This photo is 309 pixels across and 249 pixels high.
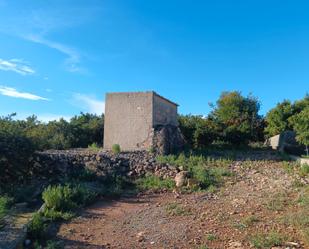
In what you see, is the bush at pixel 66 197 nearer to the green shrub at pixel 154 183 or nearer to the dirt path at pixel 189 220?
the dirt path at pixel 189 220

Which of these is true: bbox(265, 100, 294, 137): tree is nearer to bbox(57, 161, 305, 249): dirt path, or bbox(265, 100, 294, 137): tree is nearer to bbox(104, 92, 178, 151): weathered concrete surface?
bbox(104, 92, 178, 151): weathered concrete surface

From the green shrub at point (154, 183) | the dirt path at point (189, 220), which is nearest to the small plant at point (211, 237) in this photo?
the dirt path at point (189, 220)

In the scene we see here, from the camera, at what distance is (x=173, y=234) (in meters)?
5.81

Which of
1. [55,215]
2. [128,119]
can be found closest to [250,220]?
[55,215]

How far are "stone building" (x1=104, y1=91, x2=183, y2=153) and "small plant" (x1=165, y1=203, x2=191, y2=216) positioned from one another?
6324 mm

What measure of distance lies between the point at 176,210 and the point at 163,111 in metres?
8.85

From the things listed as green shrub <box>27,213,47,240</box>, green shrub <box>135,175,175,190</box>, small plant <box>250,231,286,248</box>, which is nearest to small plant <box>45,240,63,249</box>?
green shrub <box>27,213,47,240</box>

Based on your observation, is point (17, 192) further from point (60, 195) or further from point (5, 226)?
point (5, 226)

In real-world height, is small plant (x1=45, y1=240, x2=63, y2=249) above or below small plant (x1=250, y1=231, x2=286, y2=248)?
below

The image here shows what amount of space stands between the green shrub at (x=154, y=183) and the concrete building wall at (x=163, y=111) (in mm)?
5005

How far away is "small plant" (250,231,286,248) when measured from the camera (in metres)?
5.10

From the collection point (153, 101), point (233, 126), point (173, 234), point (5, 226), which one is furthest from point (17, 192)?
point (233, 126)

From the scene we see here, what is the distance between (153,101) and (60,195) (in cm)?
778

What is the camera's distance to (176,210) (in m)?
7.02
